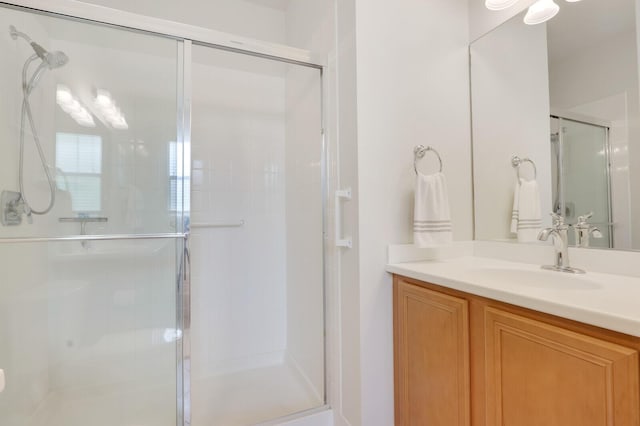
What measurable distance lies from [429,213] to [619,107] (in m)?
0.80

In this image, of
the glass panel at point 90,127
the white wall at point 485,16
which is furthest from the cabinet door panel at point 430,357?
the white wall at point 485,16

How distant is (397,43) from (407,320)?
4.39 ft

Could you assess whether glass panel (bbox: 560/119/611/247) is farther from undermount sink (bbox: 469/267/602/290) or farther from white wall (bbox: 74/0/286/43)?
white wall (bbox: 74/0/286/43)

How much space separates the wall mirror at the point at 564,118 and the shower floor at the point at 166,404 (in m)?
1.54

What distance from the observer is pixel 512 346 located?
34.6 inches

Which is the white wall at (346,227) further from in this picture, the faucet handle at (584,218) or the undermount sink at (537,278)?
the faucet handle at (584,218)

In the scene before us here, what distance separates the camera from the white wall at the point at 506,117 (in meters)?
1.39

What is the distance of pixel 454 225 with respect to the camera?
5.29 feet

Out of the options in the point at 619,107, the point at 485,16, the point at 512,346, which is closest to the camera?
the point at 512,346

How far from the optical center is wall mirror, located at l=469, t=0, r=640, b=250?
1105mm

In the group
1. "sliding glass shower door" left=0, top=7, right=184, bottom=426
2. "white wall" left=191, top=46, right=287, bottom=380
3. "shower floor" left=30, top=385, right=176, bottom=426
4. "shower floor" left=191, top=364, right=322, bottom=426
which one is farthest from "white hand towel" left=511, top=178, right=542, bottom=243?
"shower floor" left=30, top=385, right=176, bottom=426

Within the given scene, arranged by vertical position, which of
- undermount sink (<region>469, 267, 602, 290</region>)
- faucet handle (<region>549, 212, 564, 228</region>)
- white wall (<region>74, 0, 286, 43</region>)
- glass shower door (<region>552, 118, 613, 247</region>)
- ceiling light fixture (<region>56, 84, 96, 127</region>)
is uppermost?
white wall (<region>74, 0, 286, 43</region>)

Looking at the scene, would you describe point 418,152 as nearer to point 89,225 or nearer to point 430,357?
point 430,357

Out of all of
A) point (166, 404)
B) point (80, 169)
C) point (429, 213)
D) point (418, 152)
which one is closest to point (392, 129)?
point (418, 152)
